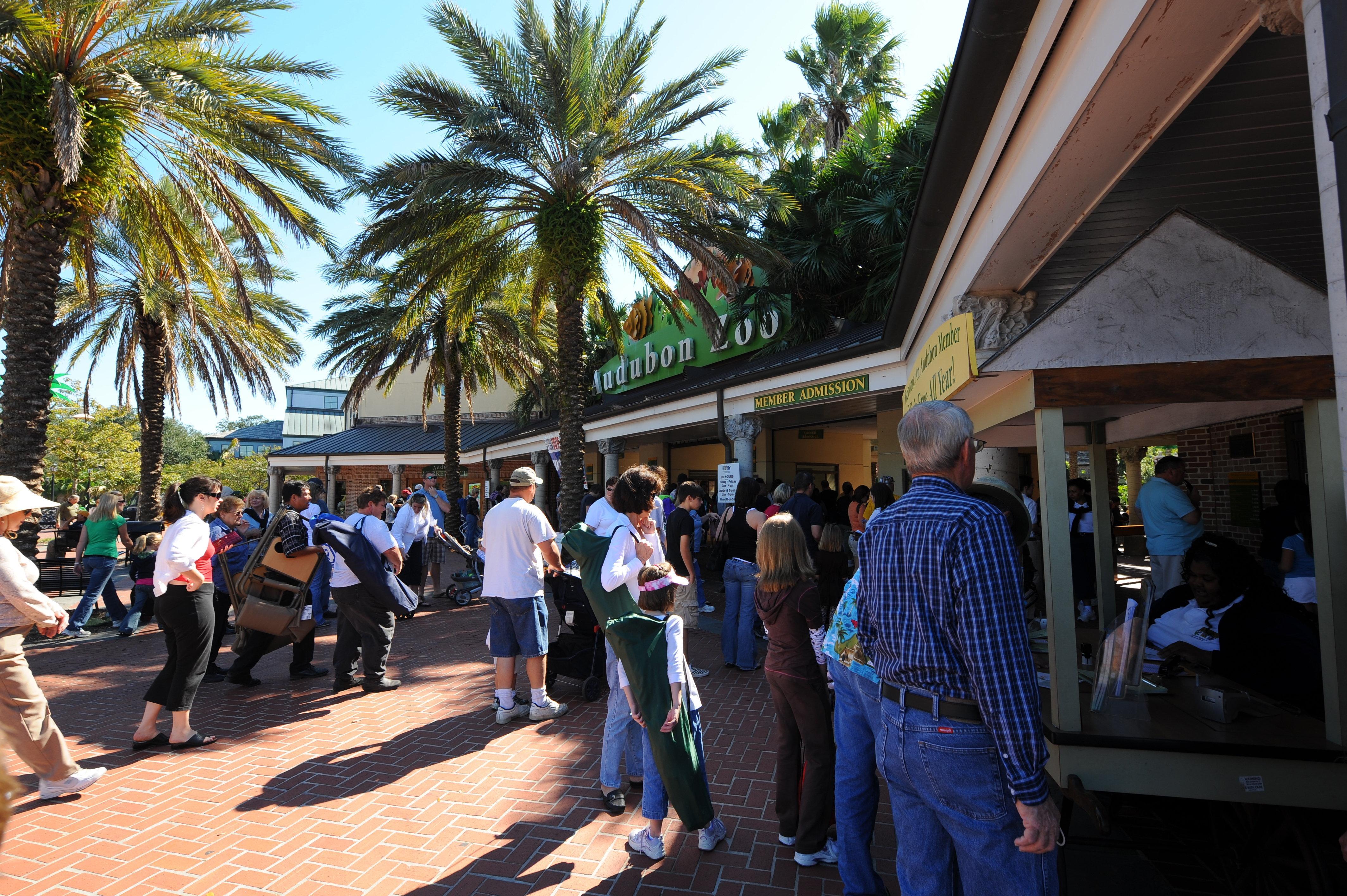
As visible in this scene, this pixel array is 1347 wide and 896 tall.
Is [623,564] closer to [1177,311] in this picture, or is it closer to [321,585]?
[1177,311]

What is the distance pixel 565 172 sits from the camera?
11180 mm

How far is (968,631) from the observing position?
1900mm

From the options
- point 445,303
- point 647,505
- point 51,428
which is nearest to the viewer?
point 647,505

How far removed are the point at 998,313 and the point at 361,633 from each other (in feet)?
20.2

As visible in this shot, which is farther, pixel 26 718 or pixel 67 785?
Answer: pixel 67 785

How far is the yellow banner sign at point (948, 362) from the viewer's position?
3010 millimetres

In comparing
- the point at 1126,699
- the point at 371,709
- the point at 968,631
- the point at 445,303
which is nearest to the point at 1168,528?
the point at 1126,699

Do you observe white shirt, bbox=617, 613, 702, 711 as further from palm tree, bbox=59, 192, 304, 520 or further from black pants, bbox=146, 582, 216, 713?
palm tree, bbox=59, 192, 304, 520

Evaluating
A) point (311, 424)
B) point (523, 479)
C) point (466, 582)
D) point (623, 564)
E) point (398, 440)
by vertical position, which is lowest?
point (466, 582)

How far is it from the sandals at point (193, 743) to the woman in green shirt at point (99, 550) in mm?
5363

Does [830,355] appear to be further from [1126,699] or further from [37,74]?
[37,74]

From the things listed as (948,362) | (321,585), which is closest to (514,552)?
(948,362)

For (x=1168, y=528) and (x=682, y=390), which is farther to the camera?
(x=682, y=390)

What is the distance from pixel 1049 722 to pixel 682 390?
12.6m
